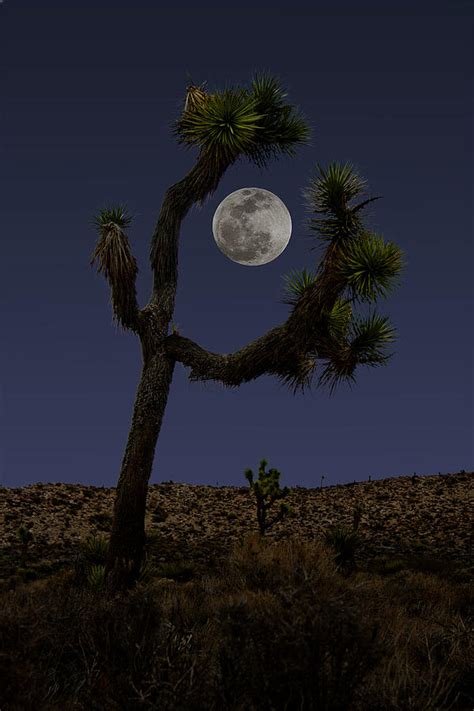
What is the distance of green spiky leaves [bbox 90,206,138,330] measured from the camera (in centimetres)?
1388

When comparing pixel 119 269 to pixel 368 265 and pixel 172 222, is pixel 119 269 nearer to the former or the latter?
pixel 172 222

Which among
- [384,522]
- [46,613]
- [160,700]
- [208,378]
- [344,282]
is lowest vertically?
[160,700]

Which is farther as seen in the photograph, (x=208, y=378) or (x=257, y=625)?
(x=208, y=378)

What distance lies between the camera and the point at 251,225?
52.4 ft

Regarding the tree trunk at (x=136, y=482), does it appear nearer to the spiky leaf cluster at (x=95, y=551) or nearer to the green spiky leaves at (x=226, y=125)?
the spiky leaf cluster at (x=95, y=551)

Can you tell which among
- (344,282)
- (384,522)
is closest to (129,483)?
(344,282)

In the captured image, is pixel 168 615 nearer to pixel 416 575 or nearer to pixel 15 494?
pixel 416 575

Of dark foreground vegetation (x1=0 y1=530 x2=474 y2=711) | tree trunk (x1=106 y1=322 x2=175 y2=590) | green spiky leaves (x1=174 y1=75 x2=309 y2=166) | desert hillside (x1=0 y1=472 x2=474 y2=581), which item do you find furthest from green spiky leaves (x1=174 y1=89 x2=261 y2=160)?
dark foreground vegetation (x1=0 y1=530 x2=474 y2=711)

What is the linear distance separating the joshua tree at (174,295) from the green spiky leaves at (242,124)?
0.03 meters

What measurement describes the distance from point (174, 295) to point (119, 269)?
150cm

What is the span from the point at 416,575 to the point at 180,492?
45.8ft

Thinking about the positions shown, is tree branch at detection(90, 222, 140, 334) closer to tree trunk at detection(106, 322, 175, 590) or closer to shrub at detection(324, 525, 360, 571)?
tree trunk at detection(106, 322, 175, 590)

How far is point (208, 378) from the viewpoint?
1455 centimetres

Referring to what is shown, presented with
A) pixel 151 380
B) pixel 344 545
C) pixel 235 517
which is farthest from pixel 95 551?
pixel 235 517
